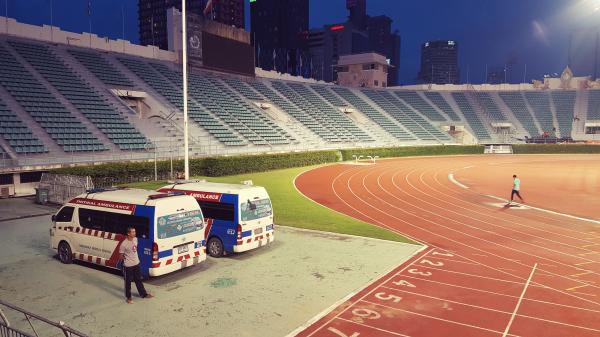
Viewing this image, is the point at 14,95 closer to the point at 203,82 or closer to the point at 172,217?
the point at 203,82

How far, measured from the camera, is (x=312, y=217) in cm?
2006

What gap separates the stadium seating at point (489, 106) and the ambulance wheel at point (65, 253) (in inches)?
3237

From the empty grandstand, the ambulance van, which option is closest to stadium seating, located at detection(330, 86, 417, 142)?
the empty grandstand

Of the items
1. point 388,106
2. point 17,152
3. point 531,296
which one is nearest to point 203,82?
point 17,152

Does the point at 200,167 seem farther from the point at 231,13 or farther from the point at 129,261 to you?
the point at 231,13

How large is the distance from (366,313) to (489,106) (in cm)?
8495

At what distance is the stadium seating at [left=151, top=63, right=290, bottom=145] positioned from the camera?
48.3 meters

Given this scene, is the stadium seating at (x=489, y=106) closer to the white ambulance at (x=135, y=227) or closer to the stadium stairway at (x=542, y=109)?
the stadium stairway at (x=542, y=109)

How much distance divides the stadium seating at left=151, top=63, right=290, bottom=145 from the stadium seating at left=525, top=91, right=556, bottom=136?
55.6m

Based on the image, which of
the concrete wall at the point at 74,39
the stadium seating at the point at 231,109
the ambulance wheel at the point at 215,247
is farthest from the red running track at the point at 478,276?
the concrete wall at the point at 74,39

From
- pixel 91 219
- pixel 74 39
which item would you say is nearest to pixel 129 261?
pixel 91 219

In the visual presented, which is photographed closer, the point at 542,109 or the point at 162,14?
the point at 542,109

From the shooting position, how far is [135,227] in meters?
11.5

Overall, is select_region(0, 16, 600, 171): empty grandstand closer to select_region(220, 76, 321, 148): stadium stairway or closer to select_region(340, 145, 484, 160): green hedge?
select_region(220, 76, 321, 148): stadium stairway
